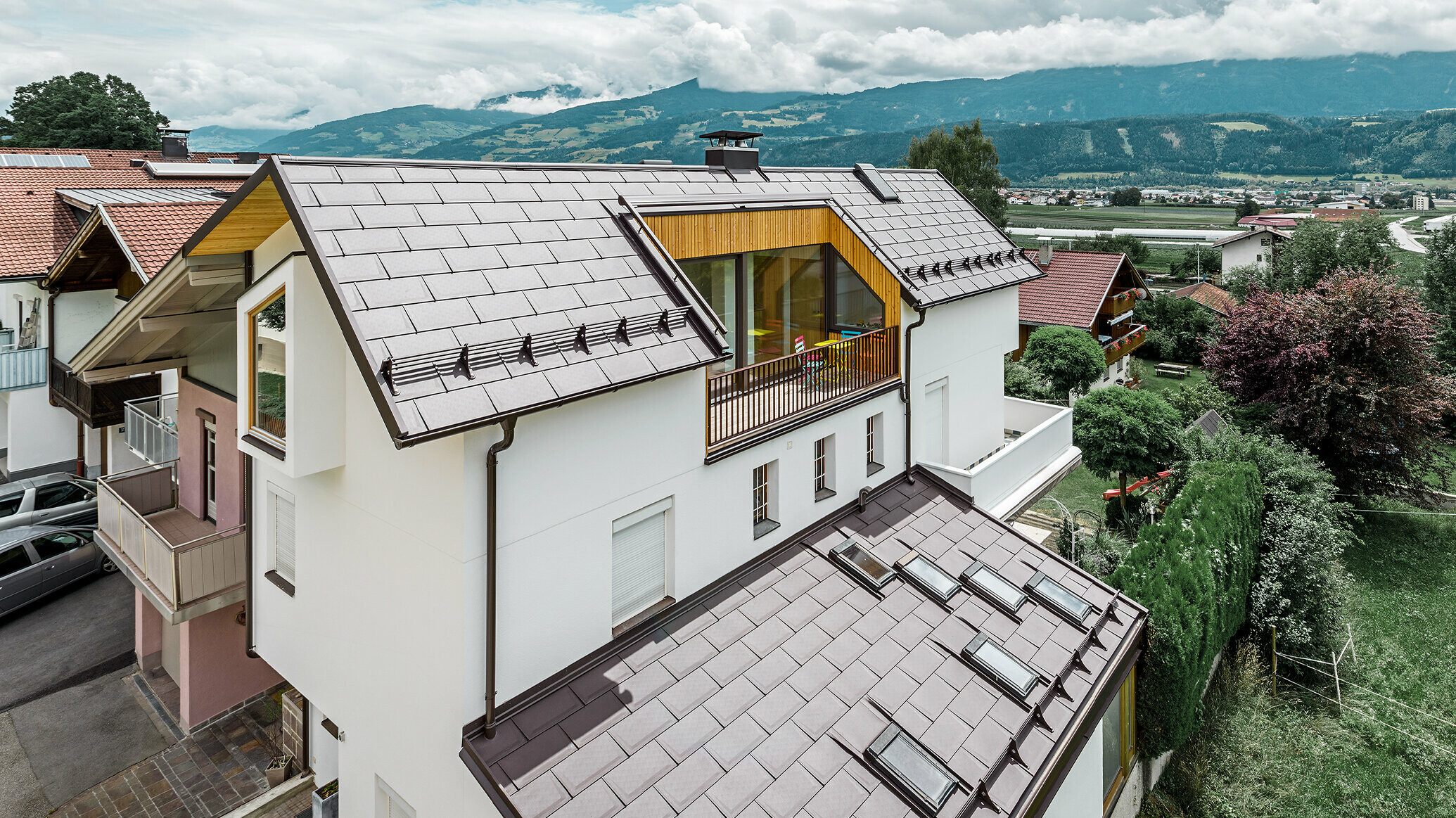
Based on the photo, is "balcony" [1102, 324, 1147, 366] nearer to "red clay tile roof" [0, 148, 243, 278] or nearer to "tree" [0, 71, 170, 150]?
"red clay tile roof" [0, 148, 243, 278]

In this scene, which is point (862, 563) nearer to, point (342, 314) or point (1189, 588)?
point (1189, 588)

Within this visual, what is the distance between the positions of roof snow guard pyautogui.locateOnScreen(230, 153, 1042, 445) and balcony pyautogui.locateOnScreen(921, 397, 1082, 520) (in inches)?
255

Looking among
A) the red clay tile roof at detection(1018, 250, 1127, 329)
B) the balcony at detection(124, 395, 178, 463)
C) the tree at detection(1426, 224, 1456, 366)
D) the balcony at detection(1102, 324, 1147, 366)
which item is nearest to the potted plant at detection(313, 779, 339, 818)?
the balcony at detection(124, 395, 178, 463)

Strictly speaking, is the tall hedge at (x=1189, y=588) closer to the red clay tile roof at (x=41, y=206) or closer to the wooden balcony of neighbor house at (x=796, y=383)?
the wooden balcony of neighbor house at (x=796, y=383)

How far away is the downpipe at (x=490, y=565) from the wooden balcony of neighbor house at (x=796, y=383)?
2.90m

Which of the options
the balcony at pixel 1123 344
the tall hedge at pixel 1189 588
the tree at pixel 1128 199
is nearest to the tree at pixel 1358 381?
the tall hedge at pixel 1189 588

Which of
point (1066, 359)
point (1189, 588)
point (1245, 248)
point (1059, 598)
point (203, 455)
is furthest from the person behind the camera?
point (1245, 248)

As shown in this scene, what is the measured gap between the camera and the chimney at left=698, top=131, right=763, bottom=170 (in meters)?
13.5

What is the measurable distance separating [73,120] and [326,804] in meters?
60.3

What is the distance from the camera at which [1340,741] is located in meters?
14.3

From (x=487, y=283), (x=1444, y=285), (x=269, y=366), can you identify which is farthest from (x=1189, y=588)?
(x=1444, y=285)

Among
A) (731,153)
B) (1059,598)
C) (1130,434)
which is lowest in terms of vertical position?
(1059,598)

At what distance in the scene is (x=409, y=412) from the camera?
6.13 m

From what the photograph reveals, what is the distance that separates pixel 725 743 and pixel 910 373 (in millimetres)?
7113
